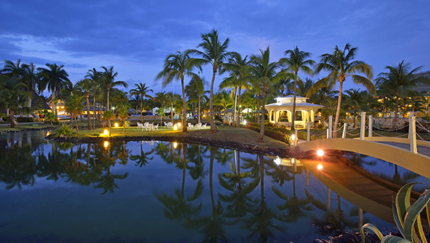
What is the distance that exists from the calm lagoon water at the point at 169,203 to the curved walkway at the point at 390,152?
1.78m

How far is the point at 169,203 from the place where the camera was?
257 inches

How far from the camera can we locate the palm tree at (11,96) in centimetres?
2781

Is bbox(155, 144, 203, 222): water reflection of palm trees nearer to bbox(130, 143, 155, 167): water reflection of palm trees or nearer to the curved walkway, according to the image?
bbox(130, 143, 155, 167): water reflection of palm trees

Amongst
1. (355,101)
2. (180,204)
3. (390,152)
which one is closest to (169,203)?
(180,204)

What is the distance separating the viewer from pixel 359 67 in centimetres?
1511

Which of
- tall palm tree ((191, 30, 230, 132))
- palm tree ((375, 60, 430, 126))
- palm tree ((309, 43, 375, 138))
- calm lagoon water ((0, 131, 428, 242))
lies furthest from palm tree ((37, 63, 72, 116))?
palm tree ((375, 60, 430, 126))

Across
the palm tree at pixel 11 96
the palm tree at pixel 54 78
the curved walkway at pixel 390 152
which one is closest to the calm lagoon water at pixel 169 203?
the curved walkway at pixel 390 152

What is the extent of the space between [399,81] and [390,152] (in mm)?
16786

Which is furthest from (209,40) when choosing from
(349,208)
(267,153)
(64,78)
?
(64,78)

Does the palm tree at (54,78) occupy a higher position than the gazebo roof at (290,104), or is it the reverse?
the palm tree at (54,78)

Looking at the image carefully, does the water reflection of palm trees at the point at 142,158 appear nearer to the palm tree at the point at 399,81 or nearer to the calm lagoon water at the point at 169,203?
the calm lagoon water at the point at 169,203

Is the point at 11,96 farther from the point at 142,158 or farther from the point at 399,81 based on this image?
the point at 399,81

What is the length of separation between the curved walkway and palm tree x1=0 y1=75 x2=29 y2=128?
35183 mm

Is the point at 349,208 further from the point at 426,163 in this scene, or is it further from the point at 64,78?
the point at 64,78
